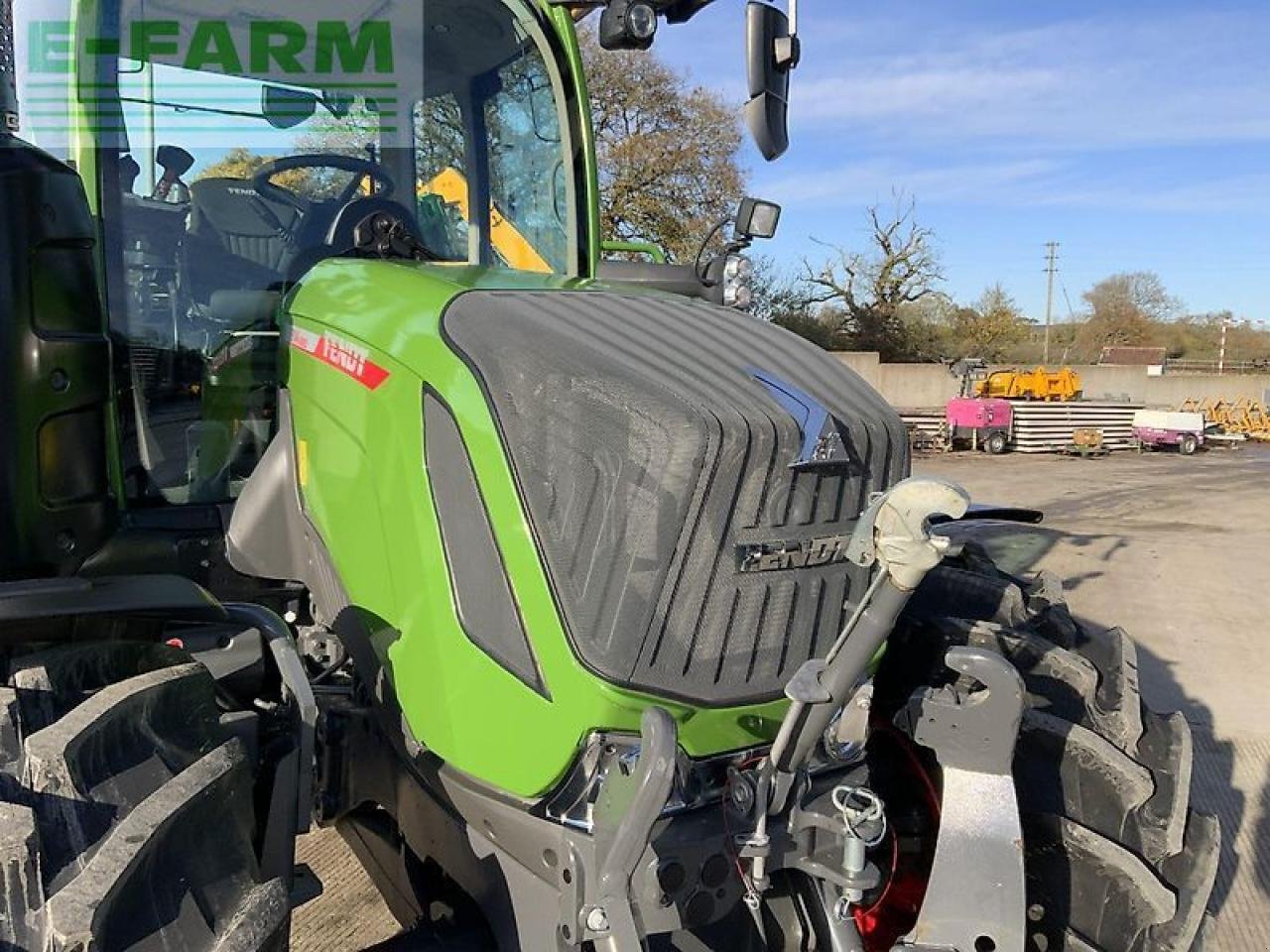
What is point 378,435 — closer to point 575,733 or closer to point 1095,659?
point 575,733

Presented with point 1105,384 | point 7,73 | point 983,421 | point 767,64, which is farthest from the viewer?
point 1105,384

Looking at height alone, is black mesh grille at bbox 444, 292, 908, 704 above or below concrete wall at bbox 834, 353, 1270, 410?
above

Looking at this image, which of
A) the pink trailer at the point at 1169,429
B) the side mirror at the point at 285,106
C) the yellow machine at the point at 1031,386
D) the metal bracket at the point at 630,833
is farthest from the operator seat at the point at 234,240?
the yellow machine at the point at 1031,386

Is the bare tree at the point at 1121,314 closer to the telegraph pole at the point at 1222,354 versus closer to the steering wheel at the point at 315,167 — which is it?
the telegraph pole at the point at 1222,354

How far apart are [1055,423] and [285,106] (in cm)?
2005

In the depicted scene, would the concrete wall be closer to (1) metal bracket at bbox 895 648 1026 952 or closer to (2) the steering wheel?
(2) the steering wheel

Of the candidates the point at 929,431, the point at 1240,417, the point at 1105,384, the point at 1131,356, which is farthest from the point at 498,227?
the point at 1131,356

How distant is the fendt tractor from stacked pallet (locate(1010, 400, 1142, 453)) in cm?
1895

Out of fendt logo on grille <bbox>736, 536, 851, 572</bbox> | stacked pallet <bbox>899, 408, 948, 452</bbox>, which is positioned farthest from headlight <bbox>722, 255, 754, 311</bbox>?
stacked pallet <bbox>899, 408, 948, 452</bbox>

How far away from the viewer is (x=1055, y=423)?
2080 cm

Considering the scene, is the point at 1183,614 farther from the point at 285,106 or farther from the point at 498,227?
the point at 285,106

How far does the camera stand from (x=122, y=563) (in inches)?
97.0

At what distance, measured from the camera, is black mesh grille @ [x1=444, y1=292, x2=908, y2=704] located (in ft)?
5.34

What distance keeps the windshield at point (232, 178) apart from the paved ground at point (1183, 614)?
1.50 metres
